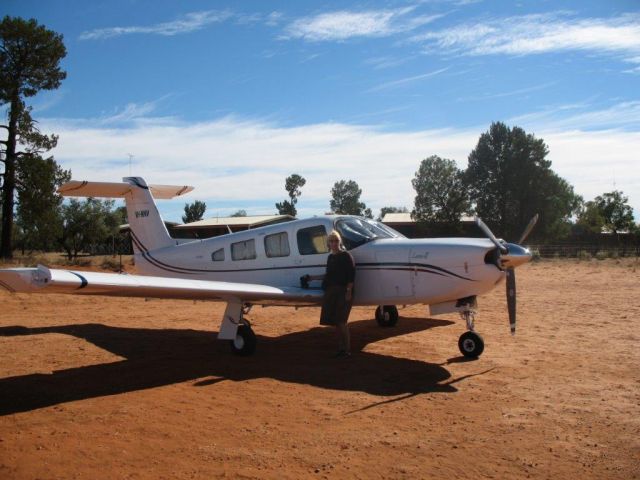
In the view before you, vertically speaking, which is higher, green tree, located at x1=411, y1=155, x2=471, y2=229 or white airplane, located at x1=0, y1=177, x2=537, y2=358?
green tree, located at x1=411, y1=155, x2=471, y2=229

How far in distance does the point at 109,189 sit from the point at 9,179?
2328 cm

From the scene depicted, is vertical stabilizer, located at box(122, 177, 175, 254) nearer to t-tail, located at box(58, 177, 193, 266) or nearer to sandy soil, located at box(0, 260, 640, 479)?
t-tail, located at box(58, 177, 193, 266)

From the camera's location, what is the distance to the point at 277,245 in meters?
10.9

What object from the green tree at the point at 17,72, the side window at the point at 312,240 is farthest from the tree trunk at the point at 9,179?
the side window at the point at 312,240

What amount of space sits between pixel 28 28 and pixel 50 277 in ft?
107

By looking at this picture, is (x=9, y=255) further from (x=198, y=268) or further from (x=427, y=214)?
(x=427, y=214)

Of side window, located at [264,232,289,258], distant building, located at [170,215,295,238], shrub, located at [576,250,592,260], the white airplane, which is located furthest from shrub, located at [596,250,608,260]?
side window, located at [264,232,289,258]

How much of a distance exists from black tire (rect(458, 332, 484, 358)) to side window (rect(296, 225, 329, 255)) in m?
3.13

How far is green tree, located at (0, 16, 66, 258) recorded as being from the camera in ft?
104

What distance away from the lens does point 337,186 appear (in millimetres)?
93250

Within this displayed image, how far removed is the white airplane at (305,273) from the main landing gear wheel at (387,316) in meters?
0.02

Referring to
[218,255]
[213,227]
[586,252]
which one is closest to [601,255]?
[586,252]

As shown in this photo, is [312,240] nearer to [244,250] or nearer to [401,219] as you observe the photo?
[244,250]

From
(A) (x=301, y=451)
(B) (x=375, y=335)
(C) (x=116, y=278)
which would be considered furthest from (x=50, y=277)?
(B) (x=375, y=335)
